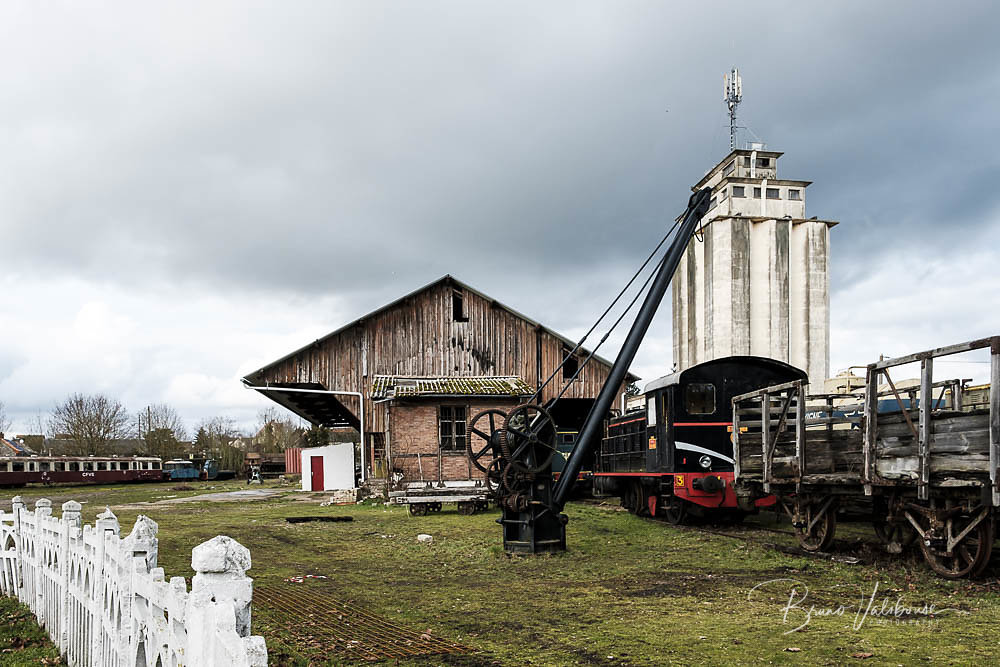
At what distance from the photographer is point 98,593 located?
5.65 meters

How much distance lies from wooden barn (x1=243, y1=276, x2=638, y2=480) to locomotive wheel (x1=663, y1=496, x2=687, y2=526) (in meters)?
10.1

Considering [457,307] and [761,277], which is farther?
[761,277]

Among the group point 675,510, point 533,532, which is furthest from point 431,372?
point 533,532

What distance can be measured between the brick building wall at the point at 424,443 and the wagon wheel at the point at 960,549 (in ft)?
56.1

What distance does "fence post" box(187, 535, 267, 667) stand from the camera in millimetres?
2938

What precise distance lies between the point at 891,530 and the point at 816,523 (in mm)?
1224

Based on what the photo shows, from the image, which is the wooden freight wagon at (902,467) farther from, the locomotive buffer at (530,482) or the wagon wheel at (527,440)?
the wagon wheel at (527,440)

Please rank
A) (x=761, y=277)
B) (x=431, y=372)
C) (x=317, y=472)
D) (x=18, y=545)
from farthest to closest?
1. (x=761, y=277)
2. (x=317, y=472)
3. (x=431, y=372)
4. (x=18, y=545)

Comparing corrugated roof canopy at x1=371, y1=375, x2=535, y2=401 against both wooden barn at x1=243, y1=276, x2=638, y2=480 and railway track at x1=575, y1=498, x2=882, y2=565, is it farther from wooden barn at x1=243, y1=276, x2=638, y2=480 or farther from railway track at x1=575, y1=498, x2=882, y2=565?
railway track at x1=575, y1=498, x2=882, y2=565

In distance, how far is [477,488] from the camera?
21281mm

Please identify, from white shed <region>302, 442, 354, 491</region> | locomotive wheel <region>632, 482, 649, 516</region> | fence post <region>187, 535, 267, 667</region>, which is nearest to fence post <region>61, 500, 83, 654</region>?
fence post <region>187, 535, 267, 667</region>

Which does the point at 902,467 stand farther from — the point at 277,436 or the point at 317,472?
the point at 277,436

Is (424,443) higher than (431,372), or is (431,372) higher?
(431,372)

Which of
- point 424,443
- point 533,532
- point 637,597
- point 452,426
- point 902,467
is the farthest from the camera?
point 452,426
